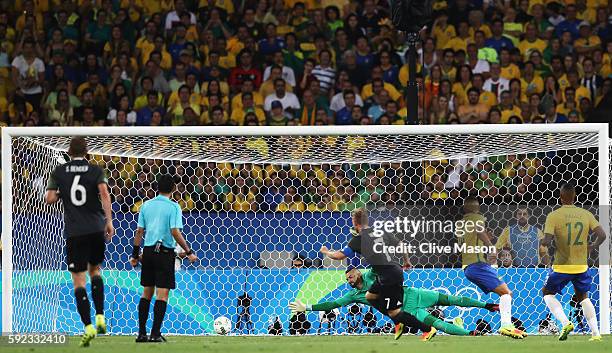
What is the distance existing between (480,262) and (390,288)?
907mm

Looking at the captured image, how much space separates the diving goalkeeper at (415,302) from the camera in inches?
470

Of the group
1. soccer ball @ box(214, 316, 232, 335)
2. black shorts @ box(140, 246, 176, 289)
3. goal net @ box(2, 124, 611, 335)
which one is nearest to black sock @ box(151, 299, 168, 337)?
black shorts @ box(140, 246, 176, 289)

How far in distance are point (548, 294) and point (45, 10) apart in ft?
31.2

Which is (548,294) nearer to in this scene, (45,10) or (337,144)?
(337,144)

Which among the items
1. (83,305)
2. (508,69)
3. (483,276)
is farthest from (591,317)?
(508,69)

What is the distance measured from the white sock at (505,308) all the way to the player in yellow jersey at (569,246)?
0.47 meters

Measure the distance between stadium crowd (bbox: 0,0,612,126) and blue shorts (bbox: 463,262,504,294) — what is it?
413cm

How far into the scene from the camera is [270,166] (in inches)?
528

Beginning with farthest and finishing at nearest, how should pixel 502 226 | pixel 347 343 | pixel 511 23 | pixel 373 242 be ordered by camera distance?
pixel 511 23 → pixel 502 226 → pixel 373 242 → pixel 347 343

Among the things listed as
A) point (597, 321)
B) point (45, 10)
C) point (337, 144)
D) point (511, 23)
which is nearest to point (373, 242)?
point (337, 144)

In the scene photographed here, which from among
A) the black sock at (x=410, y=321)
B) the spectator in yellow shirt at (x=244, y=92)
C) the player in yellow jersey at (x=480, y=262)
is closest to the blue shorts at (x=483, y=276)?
the player in yellow jersey at (x=480, y=262)

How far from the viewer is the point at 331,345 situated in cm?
1028

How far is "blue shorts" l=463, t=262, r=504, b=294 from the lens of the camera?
11789mm

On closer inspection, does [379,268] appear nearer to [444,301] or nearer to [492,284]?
[444,301]
